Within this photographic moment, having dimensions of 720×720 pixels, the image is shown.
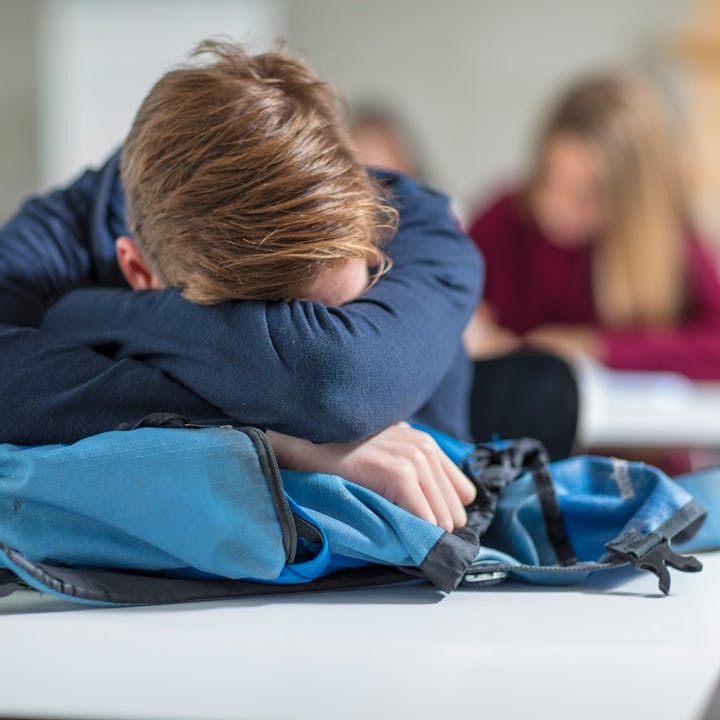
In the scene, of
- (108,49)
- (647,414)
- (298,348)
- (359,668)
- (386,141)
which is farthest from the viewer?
(108,49)

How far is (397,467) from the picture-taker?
0.63 meters

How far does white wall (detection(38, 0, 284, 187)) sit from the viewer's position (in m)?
3.93

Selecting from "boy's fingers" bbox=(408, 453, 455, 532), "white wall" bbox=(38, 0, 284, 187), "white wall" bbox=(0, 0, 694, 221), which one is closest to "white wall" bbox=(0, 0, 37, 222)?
"white wall" bbox=(0, 0, 694, 221)

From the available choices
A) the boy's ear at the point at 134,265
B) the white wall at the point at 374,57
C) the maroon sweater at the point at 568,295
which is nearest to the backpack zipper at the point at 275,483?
the boy's ear at the point at 134,265

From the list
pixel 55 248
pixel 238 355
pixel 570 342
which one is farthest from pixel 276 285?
pixel 570 342

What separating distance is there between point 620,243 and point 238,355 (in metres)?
1.49

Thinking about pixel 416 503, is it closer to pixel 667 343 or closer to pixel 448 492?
pixel 448 492

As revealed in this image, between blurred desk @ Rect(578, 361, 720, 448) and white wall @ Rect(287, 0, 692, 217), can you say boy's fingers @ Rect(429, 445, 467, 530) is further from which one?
white wall @ Rect(287, 0, 692, 217)

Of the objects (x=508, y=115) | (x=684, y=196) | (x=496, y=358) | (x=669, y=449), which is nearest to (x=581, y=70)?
(x=508, y=115)

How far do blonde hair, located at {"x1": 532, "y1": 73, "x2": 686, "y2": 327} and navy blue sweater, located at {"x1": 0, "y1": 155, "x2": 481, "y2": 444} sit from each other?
1.28 m

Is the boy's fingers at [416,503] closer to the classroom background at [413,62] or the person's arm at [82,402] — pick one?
the person's arm at [82,402]

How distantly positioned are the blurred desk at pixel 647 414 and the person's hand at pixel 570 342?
74mm

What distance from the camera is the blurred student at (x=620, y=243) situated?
1.91 meters

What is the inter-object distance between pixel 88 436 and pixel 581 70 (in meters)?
3.70
